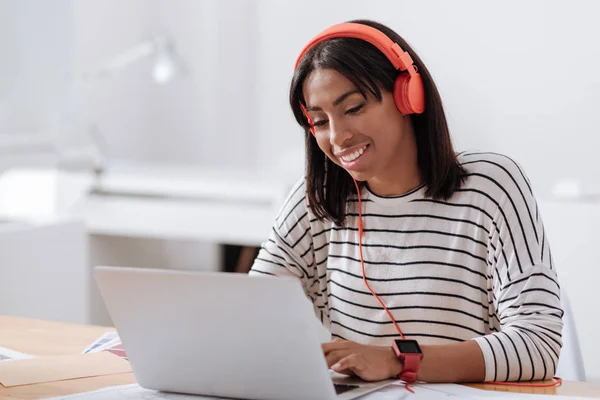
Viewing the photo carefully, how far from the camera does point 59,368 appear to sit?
4.32 ft

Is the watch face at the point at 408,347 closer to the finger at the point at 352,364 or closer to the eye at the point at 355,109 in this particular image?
the finger at the point at 352,364

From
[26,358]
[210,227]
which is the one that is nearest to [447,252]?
[26,358]

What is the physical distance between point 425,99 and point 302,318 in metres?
0.53

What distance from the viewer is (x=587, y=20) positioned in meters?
3.24

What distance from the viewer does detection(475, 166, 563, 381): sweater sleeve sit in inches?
49.4

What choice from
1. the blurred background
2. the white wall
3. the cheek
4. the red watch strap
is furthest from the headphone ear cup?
the white wall

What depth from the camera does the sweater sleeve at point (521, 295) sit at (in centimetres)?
125

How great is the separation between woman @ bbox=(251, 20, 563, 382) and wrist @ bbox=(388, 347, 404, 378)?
0.19ft

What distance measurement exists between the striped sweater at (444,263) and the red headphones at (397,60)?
162 mm

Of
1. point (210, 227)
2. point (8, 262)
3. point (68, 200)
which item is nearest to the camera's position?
point (8, 262)

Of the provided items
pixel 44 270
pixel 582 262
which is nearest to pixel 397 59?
pixel 582 262

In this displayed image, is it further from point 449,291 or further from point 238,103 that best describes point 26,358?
point 238,103

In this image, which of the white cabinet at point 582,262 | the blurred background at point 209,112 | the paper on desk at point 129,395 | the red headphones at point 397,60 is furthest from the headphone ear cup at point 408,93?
the blurred background at point 209,112

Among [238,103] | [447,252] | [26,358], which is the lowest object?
[26,358]
